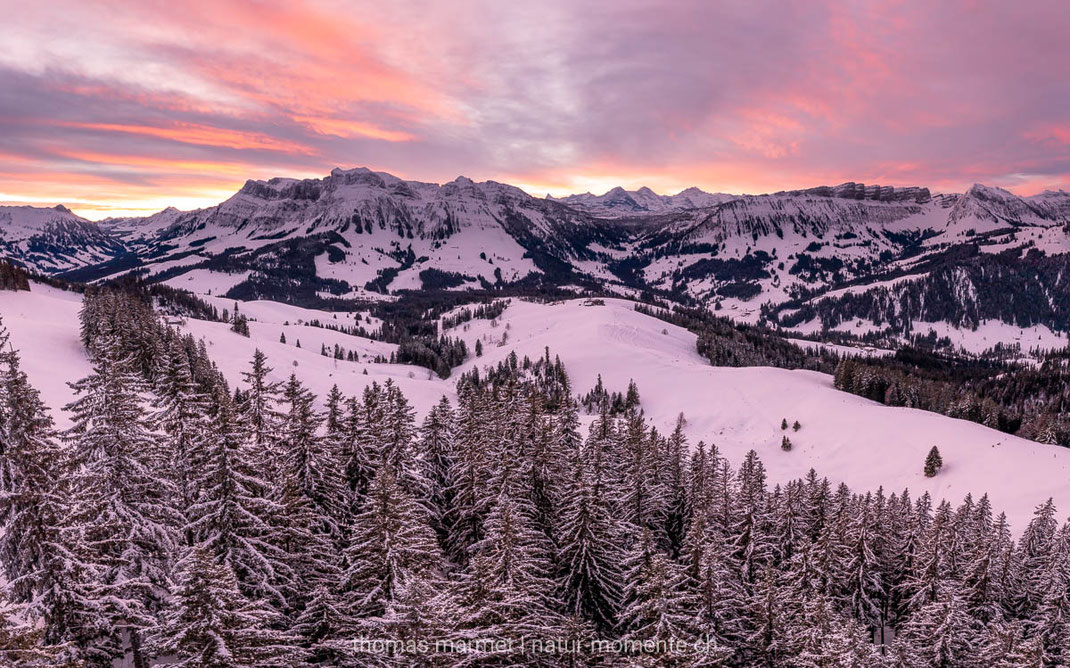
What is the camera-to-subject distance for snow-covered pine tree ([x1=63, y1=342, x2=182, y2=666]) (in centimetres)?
2252

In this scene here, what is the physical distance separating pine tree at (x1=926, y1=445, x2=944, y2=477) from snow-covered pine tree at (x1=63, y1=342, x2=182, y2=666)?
330 feet

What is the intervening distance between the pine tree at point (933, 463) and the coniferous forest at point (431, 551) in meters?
40.1

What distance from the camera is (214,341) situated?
127 m

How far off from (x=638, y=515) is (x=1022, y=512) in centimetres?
5933

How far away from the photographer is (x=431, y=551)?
27156mm

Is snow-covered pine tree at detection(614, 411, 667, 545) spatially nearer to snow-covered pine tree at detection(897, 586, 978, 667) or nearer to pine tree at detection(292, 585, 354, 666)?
snow-covered pine tree at detection(897, 586, 978, 667)

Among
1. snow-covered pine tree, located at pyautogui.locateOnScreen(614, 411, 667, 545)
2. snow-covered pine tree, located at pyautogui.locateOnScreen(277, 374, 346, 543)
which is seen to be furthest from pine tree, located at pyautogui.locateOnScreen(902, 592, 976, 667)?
snow-covered pine tree, located at pyautogui.locateOnScreen(277, 374, 346, 543)

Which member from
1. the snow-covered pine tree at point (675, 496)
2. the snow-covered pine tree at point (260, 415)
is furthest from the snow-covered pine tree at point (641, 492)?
the snow-covered pine tree at point (260, 415)

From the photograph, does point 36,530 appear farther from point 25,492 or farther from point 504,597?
point 504,597

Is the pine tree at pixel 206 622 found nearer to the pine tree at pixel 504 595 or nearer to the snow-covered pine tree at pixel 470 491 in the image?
the pine tree at pixel 504 595

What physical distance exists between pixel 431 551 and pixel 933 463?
89388mm

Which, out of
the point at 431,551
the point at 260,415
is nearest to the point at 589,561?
the point at 431,551

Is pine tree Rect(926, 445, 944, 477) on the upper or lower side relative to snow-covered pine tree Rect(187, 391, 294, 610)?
lower

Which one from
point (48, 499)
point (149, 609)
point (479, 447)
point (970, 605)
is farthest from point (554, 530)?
point (970, 605)
